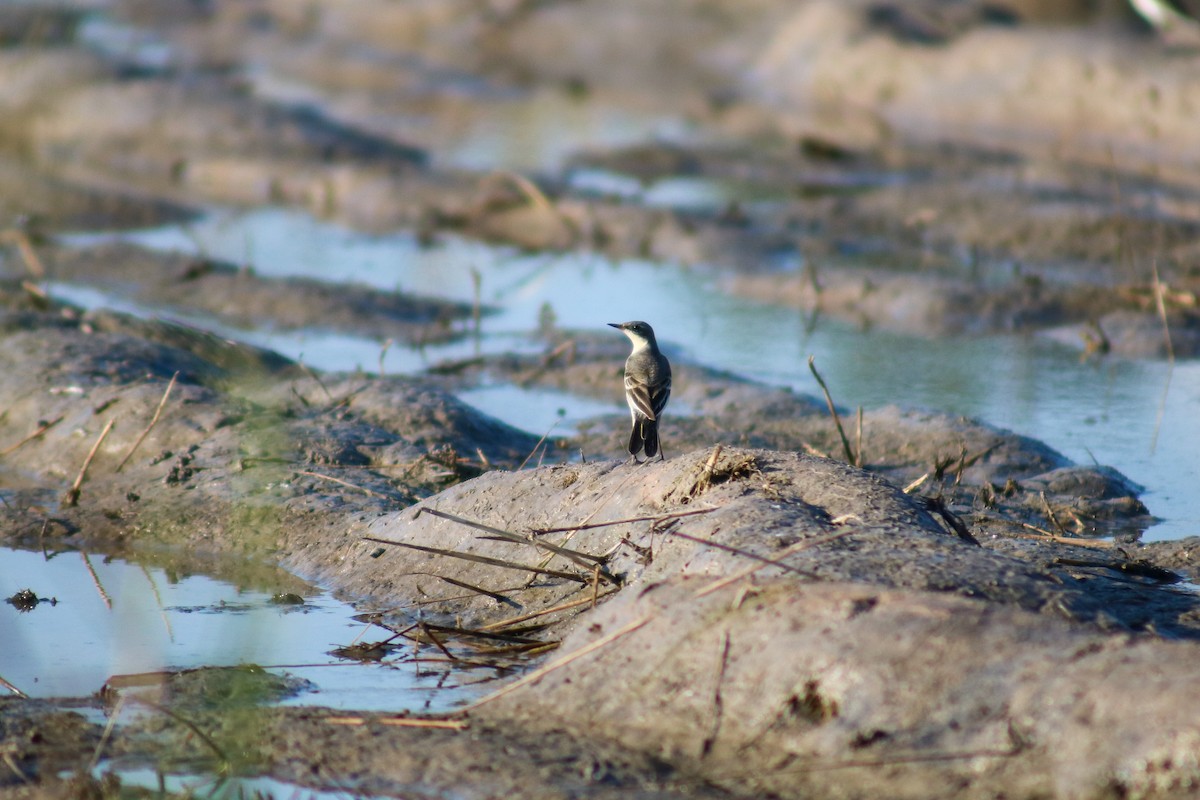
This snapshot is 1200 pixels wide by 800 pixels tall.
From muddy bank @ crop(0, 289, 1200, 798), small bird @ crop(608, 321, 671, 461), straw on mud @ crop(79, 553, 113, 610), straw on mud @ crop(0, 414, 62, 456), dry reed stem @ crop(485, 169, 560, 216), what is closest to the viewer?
muddy bank @ crop(0, 289, 1200, 798)

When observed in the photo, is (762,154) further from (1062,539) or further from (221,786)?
(221,786)

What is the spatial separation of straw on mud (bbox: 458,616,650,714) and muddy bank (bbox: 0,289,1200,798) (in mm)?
12

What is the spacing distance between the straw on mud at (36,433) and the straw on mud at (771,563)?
345 centimetres

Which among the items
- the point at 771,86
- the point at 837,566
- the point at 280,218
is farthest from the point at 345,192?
the point at 837,566

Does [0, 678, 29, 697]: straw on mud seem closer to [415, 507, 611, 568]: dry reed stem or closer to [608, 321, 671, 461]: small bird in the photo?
[415, 507, 611, 568]: dry reed stem

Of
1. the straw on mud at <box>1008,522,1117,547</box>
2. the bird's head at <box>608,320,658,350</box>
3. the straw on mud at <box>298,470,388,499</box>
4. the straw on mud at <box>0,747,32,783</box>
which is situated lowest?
the straw on mud at <box>298,470,388,499</box>

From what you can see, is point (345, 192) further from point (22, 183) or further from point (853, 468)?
point (853, 468)

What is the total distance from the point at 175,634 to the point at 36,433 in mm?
2030

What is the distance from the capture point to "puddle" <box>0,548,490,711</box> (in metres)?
3.63

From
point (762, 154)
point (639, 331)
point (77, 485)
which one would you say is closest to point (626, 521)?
point (639, 331)

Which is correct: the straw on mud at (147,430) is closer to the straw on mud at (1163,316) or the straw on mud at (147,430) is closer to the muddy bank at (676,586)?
the muddy bank at (676,586)

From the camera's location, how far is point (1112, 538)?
16.0ft

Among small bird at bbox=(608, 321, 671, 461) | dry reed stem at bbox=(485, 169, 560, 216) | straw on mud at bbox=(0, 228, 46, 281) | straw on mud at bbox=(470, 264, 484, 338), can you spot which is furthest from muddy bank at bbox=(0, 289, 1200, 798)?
dry reed stem at bbox=(485, 169, 560, 216)

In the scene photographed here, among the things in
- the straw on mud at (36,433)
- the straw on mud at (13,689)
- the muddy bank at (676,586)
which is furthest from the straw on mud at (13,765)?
the straw on mud at (36,433)
